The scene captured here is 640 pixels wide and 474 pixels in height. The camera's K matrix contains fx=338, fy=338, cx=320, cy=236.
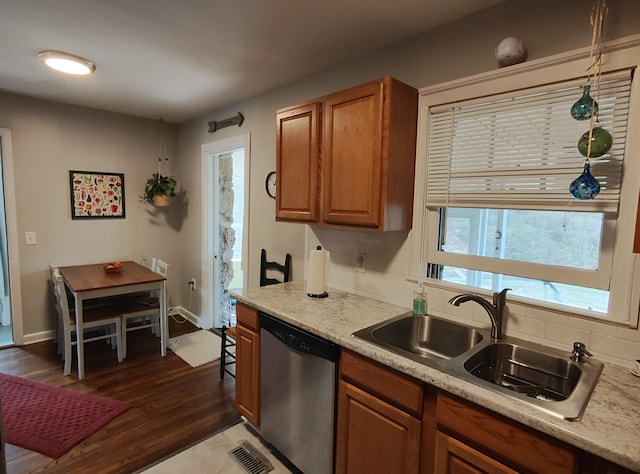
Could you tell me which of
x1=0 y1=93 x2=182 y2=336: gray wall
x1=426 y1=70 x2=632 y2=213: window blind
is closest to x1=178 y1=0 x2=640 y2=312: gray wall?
x1=426 y1=70 x2=632 y2=213: window blind

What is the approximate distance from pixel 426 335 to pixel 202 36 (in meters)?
2.16

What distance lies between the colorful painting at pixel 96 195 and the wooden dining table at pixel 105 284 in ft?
2.04

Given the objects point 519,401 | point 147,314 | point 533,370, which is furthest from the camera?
point 147,314

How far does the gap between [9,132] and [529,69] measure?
14.2 ft

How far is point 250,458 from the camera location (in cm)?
201

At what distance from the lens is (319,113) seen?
2.08 meters

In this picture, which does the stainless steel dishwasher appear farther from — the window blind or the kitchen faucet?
the window blind

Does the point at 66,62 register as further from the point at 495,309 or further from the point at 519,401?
the point at 519,401

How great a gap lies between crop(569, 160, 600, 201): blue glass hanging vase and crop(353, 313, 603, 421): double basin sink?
0.65 meters

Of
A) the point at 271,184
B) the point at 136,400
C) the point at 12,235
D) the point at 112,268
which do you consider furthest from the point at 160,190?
the point at 136,400

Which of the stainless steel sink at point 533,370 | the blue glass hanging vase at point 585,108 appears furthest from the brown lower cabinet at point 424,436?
the blue glass hanging vase at point 585,108

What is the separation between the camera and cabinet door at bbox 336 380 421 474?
1338mm

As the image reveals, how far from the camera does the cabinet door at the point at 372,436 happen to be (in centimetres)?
134

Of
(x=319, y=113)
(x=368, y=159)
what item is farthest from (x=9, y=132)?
(x=368, y=159)
